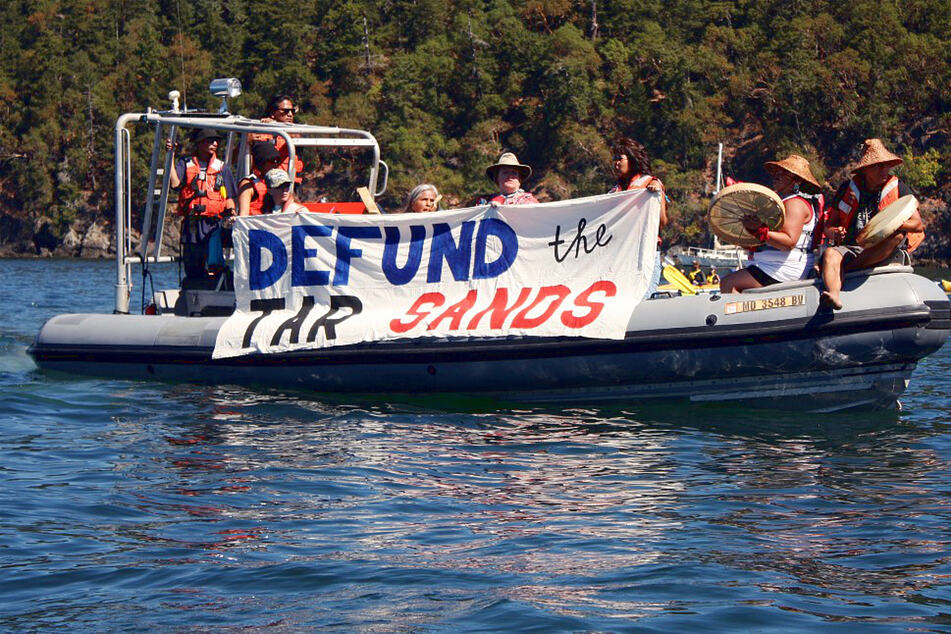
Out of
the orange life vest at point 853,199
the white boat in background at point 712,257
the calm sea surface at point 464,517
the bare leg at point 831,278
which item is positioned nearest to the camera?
the calm sea surface at point 464,517

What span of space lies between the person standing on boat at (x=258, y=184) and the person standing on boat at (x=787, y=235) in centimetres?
441

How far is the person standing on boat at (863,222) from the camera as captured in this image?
9.91 meters

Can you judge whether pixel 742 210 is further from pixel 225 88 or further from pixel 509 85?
pixel 509 85

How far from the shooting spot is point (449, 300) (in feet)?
36.4

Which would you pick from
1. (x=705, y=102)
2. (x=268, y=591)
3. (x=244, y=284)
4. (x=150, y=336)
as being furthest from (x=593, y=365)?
(x=705, y=102)

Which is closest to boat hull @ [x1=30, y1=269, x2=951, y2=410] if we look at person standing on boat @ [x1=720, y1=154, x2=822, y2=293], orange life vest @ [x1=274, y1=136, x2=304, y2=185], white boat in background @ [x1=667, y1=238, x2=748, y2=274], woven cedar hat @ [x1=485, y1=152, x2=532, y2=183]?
person standing on boat @ [x1=720, y1=154, x2=822, y2=293]

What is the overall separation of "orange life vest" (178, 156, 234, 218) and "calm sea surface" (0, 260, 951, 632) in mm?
2103

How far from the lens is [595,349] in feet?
34.8

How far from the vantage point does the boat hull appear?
10047 mm

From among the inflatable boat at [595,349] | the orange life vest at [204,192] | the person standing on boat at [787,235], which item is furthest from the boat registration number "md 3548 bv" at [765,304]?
the orange life vest at [204,192]

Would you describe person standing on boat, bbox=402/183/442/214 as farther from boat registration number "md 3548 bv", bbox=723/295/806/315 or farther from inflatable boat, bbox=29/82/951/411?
→ boat registration number "md 3548 bv", bbox=723/295/806/315

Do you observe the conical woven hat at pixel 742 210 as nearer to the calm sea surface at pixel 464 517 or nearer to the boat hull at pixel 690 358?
the boat hull at pixel 690 358

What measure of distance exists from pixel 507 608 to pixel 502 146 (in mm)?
78277

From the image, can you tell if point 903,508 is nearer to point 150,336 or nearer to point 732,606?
point 732,606
